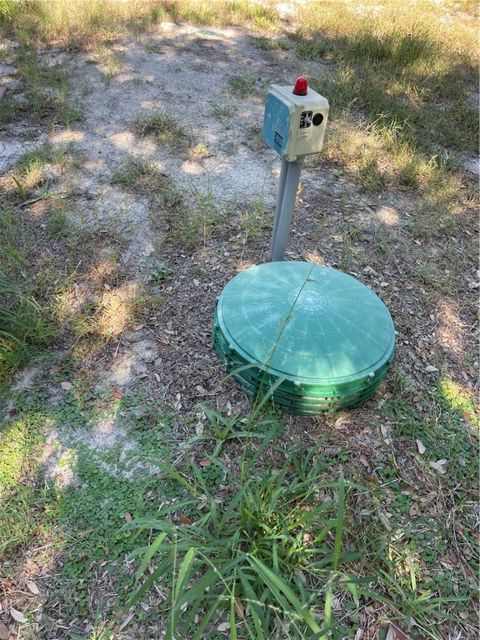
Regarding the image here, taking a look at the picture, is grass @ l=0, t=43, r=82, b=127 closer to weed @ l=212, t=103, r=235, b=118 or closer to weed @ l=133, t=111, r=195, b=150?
weed @ l=133, t=111, r=195, b=150

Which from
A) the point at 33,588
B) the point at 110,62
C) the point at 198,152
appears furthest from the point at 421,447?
the point at 110,62

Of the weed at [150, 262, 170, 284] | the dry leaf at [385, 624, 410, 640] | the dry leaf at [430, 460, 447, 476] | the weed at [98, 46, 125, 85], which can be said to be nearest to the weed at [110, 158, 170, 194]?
the weed at [150, 262, 170, 284]

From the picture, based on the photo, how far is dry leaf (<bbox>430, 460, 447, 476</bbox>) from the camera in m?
2.06

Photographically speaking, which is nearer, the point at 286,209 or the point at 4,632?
the point at 4,632

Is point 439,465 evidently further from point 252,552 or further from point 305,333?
point 252,552

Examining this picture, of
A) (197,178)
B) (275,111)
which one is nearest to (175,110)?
(197,178)

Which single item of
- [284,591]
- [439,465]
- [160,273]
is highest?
[284,591]

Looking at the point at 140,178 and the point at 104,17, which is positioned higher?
the point at 104,17

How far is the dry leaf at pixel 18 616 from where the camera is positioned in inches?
62.4

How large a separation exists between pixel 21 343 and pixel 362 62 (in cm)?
503

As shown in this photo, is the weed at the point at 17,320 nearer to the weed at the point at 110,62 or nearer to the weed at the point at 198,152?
the weed at the point at 198,152

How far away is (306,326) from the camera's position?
6.89ft

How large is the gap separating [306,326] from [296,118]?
87cm

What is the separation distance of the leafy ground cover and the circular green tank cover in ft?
0.78
